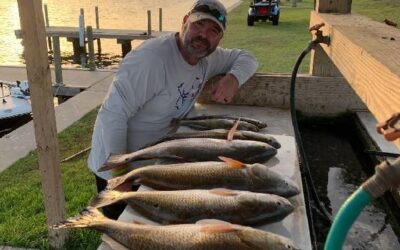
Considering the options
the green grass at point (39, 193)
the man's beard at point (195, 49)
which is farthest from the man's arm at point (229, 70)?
the green grass at point (39, 193)

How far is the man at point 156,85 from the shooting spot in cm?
397

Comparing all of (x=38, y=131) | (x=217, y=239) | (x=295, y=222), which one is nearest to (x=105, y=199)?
(x=217, y=239)

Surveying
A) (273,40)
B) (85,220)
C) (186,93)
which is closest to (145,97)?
(186,93)

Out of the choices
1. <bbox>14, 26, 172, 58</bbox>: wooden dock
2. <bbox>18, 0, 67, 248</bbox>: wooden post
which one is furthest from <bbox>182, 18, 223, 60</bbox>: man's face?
<bbox>14, 26, 172, 58</bbox>: wooden dock

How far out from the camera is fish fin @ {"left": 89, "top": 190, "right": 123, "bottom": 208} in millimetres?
2787

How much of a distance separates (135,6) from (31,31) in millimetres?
49616

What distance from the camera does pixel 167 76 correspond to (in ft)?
13.8

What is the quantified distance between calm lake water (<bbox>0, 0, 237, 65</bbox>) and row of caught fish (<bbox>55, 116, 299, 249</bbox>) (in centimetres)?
Result: 2444

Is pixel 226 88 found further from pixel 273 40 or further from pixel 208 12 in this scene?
pixel 273 40

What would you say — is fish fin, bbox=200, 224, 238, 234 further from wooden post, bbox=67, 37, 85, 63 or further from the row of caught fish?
wooden post, bbox=67, 37, 85, 63

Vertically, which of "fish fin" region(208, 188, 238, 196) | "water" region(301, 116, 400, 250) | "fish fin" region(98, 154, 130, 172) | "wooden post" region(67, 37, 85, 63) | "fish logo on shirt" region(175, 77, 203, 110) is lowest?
"wooden post" region(67, 37, 85, 63)

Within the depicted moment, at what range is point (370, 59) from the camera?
2.63m

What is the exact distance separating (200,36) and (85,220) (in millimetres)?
2108

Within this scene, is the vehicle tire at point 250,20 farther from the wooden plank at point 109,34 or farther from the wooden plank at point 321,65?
the wooden plank at point 321,65
